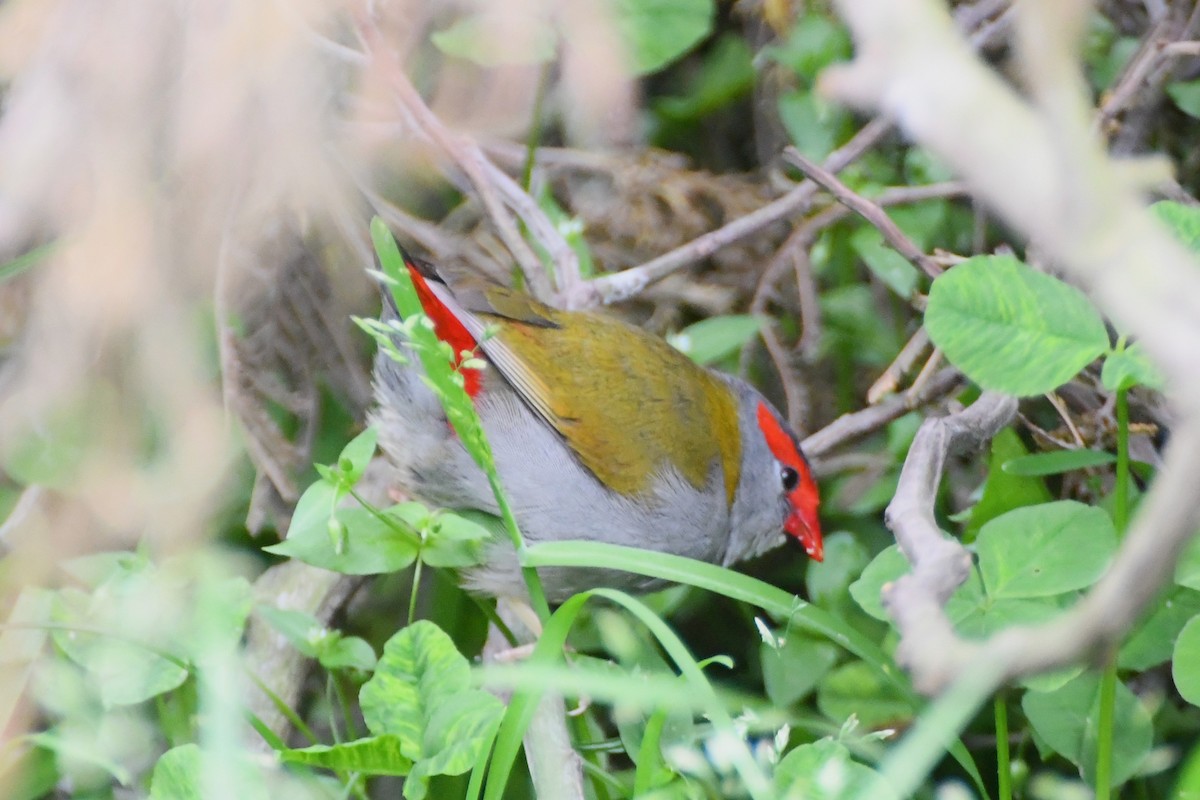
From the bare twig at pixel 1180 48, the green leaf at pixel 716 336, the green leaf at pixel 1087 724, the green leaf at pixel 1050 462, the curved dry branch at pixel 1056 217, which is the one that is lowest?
the green leaf at pixel 1087 724

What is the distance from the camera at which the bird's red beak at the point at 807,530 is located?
2850mm

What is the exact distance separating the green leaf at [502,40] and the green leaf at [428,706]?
1.53m

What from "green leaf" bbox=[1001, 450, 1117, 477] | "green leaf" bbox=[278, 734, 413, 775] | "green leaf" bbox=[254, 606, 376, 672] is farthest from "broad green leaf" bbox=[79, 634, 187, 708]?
"green leaf" bbox=[1001, 450, 1117, 477]

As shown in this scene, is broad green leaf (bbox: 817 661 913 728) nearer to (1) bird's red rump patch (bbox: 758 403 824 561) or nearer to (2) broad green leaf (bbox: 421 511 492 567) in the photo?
(1) bird's red rump patch (bbox: 758 403 824 561)

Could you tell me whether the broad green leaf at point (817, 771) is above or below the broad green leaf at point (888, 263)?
below

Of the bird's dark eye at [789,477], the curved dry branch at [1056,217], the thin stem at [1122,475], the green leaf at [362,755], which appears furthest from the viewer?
the bird's dark eye at [789,477]

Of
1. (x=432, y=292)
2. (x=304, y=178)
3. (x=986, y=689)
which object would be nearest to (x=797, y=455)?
(x=432, y=292)

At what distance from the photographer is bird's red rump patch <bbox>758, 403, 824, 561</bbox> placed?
9.50 ft

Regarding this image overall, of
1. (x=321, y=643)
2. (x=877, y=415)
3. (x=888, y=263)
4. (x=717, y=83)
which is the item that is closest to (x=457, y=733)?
(x=321, y=643)

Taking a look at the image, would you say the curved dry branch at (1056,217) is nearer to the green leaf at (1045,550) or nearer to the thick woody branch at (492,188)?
the green leaf at (1045,550)

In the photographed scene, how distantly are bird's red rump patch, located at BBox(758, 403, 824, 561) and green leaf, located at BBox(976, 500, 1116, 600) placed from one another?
3.24 feet

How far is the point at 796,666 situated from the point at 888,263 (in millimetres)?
1016

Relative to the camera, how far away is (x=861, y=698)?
90.7 inches

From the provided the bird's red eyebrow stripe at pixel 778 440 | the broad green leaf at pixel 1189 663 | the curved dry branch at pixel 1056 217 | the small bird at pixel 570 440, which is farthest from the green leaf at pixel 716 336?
the curved dry branch at pixel 1056 217
